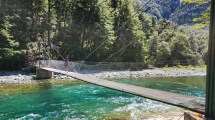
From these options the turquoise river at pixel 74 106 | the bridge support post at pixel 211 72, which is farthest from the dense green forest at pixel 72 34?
the bridge support post at pixel 211 72

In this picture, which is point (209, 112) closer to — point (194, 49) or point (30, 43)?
point (30, 43)

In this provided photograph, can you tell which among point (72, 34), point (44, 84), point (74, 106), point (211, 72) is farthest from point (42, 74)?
point (211, 72)

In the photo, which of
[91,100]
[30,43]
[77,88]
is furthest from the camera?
[30,43]

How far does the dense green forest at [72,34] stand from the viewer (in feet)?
72.7

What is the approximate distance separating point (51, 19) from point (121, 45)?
823 cm

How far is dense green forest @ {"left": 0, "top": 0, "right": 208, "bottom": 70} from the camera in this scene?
72.7ft

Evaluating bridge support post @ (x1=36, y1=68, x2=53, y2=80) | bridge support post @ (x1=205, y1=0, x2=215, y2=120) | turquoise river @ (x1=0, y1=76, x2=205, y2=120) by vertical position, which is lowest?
Answer: turquoise river @ (x1=0, y1=76, x2=205, y2=120)

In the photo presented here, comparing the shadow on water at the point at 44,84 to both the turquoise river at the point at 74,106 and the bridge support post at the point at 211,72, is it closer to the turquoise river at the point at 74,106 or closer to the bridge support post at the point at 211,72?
the turquoise river at the point at 74,106

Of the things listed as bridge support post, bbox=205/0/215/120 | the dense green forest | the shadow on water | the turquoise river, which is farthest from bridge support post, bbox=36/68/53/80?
bridge support post, bbox=205/0/215/120

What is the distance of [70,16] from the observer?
2694cm

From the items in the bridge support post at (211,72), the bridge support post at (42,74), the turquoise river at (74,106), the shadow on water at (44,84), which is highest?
the bridge support post at (211,72)

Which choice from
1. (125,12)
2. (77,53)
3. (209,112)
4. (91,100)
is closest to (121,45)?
(125,12)

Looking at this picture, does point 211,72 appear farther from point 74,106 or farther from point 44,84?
point 44,84

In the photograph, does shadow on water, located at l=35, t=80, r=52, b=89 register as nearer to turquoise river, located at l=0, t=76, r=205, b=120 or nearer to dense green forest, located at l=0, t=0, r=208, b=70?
turquoise river, located at l=0, t=76, r=205, b=120
